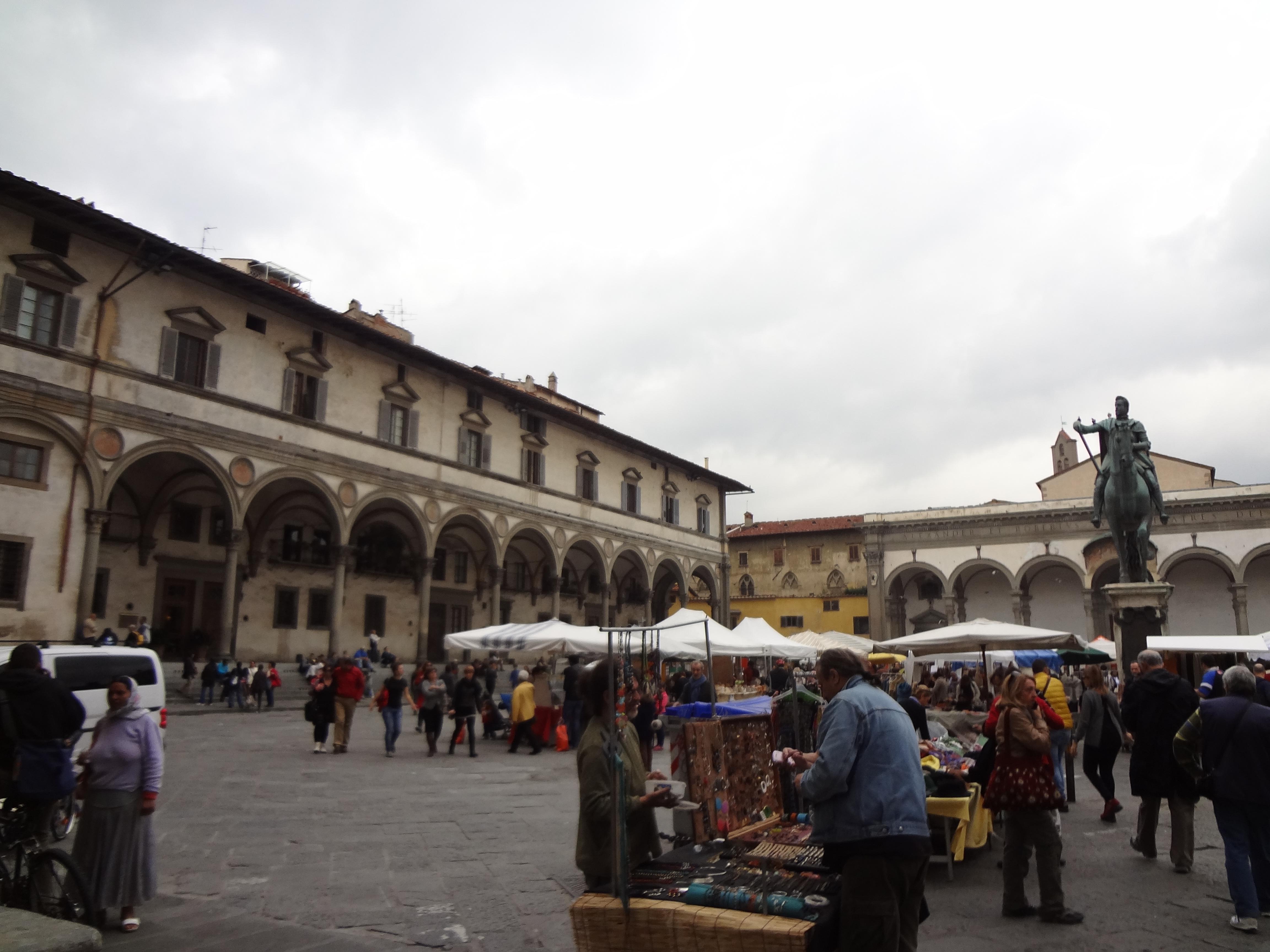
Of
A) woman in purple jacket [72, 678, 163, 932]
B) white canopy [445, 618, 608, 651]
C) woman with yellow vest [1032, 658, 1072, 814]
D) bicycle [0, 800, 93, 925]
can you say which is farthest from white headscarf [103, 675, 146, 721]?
white canopy [445, 618, 608, 651]

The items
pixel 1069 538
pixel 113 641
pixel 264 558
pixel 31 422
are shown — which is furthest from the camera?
pixel 1069 538

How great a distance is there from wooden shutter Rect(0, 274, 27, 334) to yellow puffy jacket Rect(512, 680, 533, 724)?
1073cm

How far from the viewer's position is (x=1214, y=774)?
16.1 ft

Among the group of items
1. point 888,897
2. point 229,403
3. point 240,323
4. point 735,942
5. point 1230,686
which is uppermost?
point 240,323

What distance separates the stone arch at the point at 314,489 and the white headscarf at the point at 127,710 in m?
15.7

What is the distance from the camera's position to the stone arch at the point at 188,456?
663 inches

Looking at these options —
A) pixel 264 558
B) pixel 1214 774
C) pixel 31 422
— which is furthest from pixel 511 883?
pixel 264 558

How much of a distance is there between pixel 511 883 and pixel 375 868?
100 cm

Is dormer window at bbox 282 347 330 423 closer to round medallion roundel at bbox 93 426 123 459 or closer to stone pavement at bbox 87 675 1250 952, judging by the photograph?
Result: round medallion roundel at bbox 93 426 123 459

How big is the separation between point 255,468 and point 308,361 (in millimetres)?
3040

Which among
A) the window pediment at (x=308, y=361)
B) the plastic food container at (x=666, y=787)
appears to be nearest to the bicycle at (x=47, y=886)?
the plastic food container at (x=666, y=787)

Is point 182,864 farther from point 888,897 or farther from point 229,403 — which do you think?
point 229,403

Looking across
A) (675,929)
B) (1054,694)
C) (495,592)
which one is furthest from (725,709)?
(495,592)

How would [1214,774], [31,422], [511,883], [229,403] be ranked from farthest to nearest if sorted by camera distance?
[229,403], [31,422], [511,883], [1214,774]
